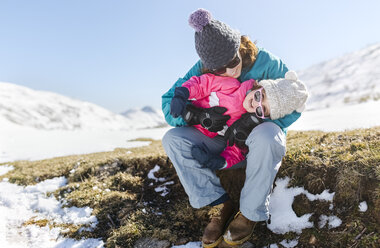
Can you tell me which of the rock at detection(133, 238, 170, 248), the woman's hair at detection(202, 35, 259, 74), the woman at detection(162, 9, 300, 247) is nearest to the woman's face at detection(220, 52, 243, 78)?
the woman at detection(162, 9, 300, 247)

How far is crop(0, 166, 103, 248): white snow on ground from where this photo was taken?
12.3 feet

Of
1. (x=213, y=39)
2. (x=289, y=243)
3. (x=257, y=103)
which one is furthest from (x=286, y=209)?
(x=213, y=39)

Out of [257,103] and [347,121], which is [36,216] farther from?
[347,121]

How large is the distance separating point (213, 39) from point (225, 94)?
827 millimetres

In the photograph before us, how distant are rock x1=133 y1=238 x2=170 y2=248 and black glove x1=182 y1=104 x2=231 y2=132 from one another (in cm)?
178

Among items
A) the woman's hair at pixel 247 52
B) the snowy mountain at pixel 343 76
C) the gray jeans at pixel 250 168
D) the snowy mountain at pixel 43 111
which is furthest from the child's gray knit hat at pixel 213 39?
the snowy mountain at pixel 43 111

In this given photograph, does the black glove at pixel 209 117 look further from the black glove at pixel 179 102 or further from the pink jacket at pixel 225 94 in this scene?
the black glove at pixel 179 102

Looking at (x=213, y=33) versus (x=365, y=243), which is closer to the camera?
(x=365, y=243)

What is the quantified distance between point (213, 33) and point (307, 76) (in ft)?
280

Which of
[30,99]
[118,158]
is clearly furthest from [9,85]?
[118,158]

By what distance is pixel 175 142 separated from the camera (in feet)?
11.5

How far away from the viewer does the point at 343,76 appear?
207 ft

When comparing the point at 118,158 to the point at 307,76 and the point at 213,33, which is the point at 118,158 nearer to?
the point at 213,33

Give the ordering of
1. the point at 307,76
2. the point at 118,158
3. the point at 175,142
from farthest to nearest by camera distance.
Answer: the point at 307,76 < the point at 118,158 < the point at 175,142
